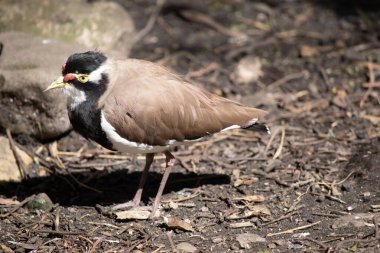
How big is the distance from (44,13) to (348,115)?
4.05m

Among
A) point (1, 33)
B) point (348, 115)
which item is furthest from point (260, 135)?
point (1, 33)

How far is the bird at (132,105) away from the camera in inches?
221

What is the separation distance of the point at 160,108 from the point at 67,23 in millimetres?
3077

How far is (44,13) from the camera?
8266 millimetres

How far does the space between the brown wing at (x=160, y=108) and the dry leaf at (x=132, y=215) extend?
702 millimetres

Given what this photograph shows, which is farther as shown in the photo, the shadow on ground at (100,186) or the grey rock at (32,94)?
the grey rock at (32,94)

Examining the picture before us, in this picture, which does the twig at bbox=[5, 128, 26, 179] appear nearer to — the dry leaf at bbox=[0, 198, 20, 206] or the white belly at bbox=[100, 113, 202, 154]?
the dry leaf at bbox=[0, 198, 20, 206]

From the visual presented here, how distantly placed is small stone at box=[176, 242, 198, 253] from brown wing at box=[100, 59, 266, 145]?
0.94m

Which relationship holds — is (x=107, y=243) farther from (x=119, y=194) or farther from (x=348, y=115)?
(x=348, y=115)

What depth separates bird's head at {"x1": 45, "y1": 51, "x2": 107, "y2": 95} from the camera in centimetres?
563

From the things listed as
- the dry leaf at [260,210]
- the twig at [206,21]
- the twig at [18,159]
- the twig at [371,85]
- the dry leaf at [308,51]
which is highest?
the twig at [206,21]

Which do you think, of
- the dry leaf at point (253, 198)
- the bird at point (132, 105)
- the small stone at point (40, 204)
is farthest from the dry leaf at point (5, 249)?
the dry leaf at point (253, 198)

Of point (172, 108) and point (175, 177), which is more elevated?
point (172, 108)

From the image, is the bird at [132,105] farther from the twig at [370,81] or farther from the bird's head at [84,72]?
the twig at [370,81]
